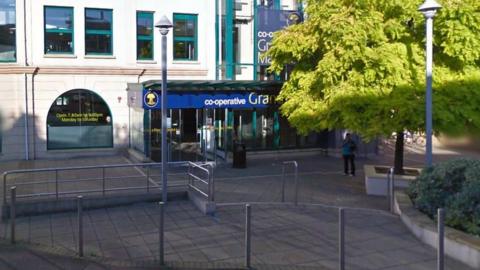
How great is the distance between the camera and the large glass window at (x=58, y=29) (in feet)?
70.0

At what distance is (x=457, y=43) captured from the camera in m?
13.0

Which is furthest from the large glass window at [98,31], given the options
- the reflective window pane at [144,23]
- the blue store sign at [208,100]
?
the blue store sign at [208,100]

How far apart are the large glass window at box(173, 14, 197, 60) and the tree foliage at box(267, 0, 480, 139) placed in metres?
9.56

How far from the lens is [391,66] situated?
13.2 m

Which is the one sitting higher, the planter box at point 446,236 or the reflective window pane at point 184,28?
the reflective window pane at point 184,28

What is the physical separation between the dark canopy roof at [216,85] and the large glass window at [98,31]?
13.5 feet

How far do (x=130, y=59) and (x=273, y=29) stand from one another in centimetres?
632

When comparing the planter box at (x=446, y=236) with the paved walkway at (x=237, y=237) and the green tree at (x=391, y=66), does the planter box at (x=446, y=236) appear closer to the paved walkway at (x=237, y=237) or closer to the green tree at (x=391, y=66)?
the paved walkway at (x=237, y=237)

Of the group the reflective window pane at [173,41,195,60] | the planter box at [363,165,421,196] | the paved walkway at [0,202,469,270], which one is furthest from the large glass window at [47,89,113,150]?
the planter box at [363,165,421,196]

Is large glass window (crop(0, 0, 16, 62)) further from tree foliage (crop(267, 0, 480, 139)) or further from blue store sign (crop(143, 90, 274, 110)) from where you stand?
tree foliage (crop(267, 0, 480, 139))

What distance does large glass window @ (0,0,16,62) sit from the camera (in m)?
20.8

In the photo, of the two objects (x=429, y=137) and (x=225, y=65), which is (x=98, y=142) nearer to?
(x=225, y=65)

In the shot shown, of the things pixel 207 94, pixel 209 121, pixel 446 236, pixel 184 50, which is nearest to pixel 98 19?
pixel 184 50

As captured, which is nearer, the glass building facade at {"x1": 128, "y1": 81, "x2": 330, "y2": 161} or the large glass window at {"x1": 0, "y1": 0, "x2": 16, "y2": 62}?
the glass building facade at {"x1": 128, "y1": 81, "x2": 330, "y2": 161}
